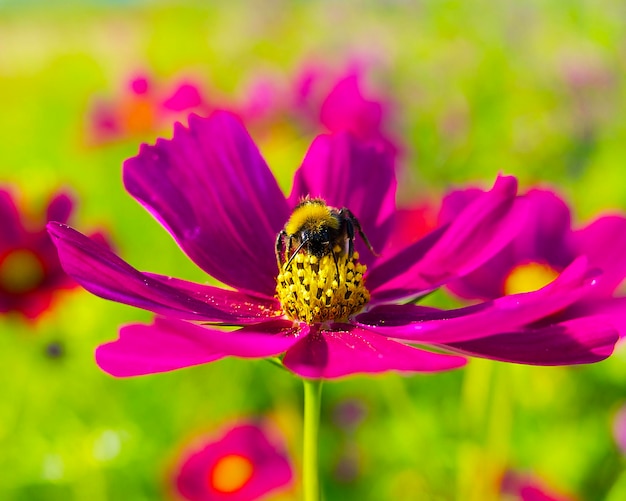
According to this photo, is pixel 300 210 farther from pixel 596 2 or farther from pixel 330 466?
pixel 596 2

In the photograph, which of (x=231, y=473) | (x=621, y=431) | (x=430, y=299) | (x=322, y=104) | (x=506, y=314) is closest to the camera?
(x=506, y=314)

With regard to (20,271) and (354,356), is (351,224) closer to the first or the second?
(354,356)

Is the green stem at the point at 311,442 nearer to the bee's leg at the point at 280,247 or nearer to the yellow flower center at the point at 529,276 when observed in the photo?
the bee's leg at the point at 280,247

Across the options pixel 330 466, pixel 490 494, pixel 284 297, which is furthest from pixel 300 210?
pixel 330 466

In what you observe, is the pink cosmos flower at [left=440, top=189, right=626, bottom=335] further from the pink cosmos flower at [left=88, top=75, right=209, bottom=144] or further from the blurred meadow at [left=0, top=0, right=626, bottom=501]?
the pink cosmos flower at [left=88, top=75, right=209, bottom=144]

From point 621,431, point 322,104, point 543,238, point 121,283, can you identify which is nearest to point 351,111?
point 322,104

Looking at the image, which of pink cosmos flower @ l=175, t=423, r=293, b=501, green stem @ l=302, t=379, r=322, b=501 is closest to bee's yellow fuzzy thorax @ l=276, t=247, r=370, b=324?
green stem @ l=302, t=379, r=322, b=501

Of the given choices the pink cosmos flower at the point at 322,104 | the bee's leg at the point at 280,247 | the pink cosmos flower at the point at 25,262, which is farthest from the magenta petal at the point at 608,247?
the pink cosmos flower at the point at 25,262
